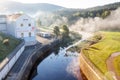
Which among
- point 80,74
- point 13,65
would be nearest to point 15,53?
point 13,65

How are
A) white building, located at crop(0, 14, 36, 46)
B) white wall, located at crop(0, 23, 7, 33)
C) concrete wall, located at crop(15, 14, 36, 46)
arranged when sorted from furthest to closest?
white wall, located at crop(0, 23, 7, 33) < concrete wall, located at crop(15, 14, 36, 46) < white building, located at crop(0, 14, 36, 46)

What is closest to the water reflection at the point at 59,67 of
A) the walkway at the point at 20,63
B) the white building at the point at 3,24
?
the walkway at the point at 20,63

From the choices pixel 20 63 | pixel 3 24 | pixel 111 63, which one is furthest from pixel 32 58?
pixel 3 24

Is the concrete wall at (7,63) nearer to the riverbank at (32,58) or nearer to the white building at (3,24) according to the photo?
the riverbank at (32,58)

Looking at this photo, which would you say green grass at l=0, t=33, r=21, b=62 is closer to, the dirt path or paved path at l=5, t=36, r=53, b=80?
paved path at l=5, t=36, r=53, b=80

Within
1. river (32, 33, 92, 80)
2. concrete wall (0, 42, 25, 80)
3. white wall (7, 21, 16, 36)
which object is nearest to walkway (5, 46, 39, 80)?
concrete wall (0, 42, 25, 80)

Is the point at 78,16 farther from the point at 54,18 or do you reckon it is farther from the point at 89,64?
the point at 89,64
